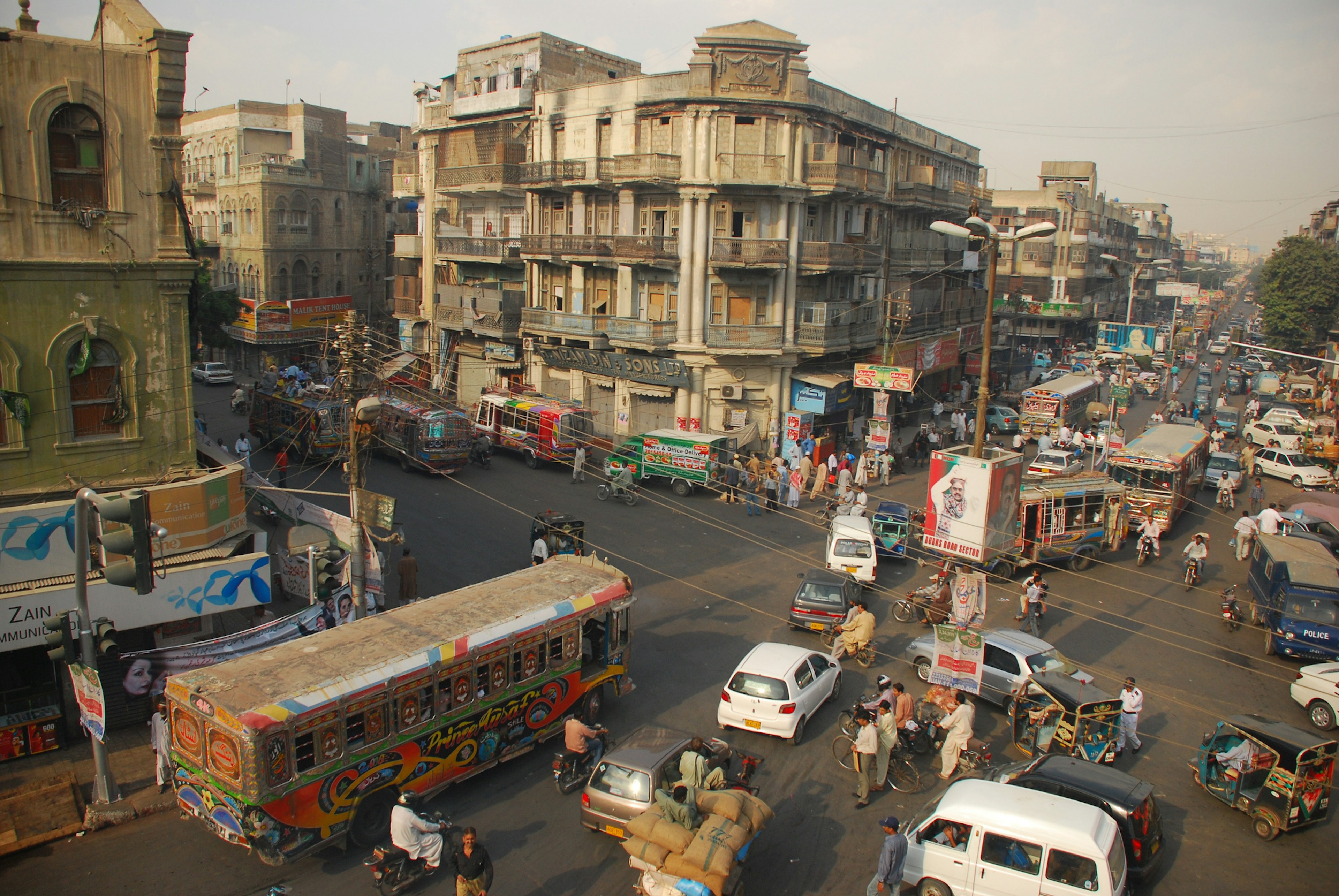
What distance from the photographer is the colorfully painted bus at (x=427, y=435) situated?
31297mm

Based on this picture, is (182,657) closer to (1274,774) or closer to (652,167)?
(1274,774)

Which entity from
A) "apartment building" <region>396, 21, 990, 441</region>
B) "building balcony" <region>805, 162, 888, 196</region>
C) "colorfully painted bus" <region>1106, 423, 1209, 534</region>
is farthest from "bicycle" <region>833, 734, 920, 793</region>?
"building balcony" <region>805, 162, 888, 196</region>

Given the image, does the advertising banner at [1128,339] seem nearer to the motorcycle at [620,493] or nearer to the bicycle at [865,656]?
the motorcycle at [620,493]

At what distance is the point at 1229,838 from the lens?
493 inches

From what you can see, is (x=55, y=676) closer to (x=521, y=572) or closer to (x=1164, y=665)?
(x=521, y=572)

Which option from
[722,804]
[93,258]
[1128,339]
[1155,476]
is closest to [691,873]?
[722,804]

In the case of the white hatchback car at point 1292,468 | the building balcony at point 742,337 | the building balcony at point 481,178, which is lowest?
the white hatchback car at point 1292,468

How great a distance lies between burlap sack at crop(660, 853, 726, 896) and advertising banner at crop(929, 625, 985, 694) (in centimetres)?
698

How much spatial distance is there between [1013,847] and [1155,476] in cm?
2179

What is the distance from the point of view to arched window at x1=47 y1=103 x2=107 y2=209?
14883 mm

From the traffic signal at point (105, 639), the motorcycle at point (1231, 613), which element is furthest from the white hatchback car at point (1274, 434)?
the traffic signal at point (105, 639)

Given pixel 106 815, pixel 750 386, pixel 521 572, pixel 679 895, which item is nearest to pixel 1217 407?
pixel 750 386

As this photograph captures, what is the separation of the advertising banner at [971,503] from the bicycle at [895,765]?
149 inches

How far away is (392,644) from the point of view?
12.4 meters
